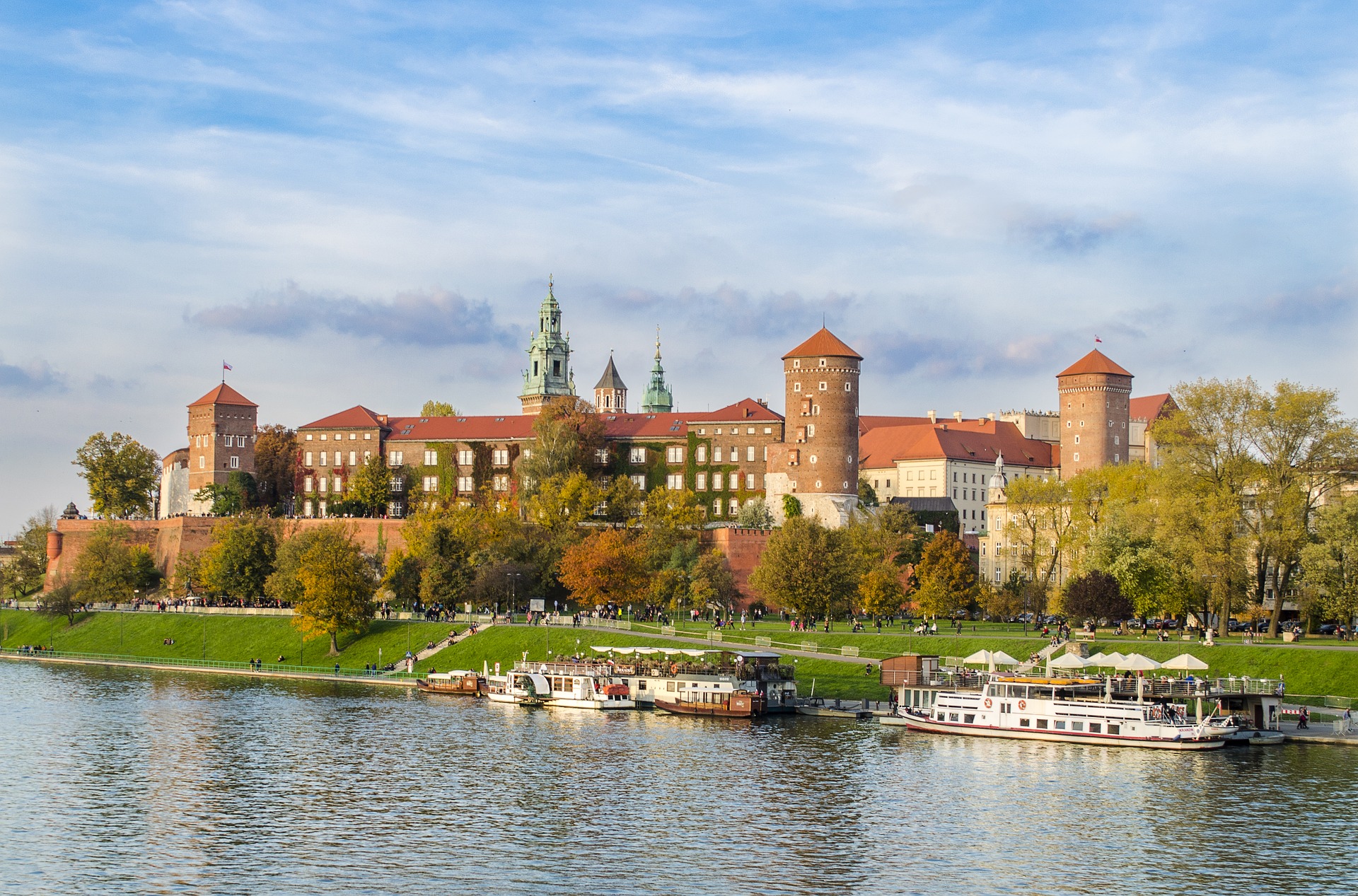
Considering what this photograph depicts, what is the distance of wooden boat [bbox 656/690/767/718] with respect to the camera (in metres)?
66.2

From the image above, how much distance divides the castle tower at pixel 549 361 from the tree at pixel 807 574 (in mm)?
98887

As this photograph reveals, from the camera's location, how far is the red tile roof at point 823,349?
11788 cm

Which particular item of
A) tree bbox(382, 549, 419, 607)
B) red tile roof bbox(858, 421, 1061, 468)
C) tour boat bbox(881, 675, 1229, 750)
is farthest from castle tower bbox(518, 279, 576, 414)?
tour boat bbox(881, 675, 1229, 750)

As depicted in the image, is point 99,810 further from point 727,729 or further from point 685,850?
point 727,729

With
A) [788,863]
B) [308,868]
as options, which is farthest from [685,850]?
[308,868]

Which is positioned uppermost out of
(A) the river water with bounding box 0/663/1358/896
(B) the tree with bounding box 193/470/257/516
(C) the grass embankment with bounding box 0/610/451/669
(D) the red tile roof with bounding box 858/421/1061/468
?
(D) the red tile roof with bounding box 858/421/1061/468

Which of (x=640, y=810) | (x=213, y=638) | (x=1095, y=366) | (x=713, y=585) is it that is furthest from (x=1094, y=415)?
(x=640, y=810)

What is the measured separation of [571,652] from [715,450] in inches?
1877

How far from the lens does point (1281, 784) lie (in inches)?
1887

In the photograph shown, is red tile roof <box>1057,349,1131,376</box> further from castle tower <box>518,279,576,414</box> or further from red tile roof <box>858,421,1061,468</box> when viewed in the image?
castle tower <box>518,279,576,414</box>

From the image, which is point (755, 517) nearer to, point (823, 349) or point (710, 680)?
point (823, 349)

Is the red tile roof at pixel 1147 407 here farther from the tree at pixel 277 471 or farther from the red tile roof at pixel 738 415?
the tree at pixel 277 471

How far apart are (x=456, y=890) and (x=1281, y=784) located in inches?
1032

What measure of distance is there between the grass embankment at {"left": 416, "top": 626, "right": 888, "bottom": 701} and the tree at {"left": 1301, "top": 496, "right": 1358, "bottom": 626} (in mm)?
19901
